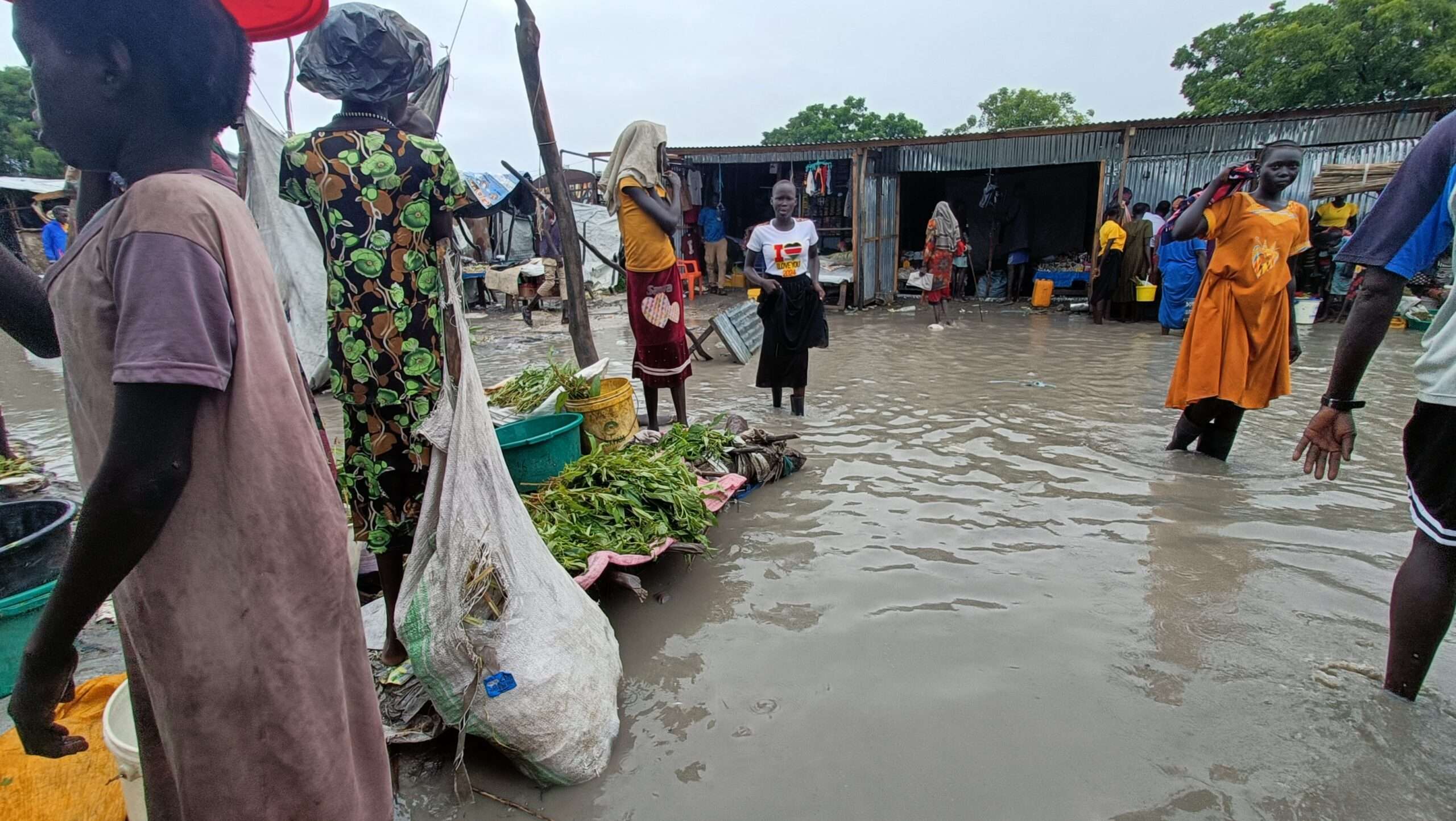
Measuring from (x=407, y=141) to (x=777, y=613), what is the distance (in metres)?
2.11

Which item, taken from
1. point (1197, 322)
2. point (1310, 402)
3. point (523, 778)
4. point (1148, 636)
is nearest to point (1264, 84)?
point (1310, 402)

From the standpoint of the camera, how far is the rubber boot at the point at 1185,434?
4.47 meters

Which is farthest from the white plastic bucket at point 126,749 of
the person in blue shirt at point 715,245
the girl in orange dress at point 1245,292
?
the person in blue shirt at point 715,245

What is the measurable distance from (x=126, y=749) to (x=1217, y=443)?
203 inches

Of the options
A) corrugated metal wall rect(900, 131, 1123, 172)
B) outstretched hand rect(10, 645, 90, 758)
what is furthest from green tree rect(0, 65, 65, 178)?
outstretched hand rect(10, 645, 90, 758)

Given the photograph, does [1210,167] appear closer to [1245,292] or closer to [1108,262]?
[1108,262]

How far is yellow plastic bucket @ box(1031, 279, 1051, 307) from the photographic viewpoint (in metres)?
12.7

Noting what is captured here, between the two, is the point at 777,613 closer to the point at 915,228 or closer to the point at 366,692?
the point at 366,692

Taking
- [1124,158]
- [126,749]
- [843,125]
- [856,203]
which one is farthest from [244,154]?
[843,125]

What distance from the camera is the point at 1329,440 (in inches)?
90.4

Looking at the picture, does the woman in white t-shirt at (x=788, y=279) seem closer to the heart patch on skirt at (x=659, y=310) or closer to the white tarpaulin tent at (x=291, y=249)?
the heart patch on skirt at (x=659, y=310)

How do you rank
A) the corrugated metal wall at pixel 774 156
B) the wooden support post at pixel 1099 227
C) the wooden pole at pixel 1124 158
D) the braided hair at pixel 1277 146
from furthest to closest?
the corrugated metal wall at pixel 774 156 < the wooden pole at pixel 1124 158 < the wooden support post at pixel 1099 227 < the braided hair at pixel 1277 146

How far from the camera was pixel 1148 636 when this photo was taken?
8.70 ft

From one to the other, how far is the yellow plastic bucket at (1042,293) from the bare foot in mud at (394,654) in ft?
41.3
